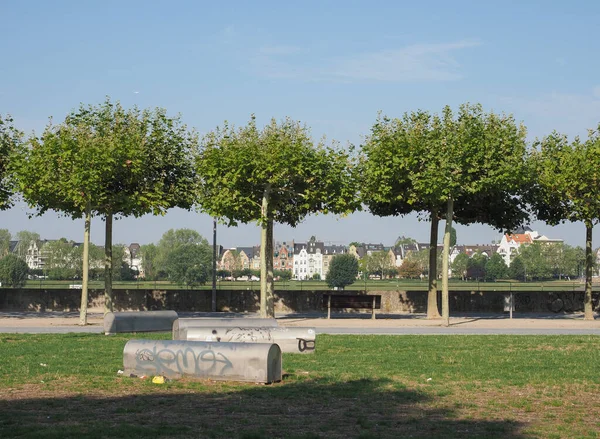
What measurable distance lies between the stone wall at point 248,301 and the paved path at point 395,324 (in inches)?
63.5

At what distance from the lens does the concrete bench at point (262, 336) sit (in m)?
17.0

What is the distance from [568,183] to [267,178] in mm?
12080

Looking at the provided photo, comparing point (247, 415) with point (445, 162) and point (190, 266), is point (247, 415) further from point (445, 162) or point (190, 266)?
point (190, 266)

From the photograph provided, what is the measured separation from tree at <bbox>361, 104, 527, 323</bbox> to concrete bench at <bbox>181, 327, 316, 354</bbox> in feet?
41.5

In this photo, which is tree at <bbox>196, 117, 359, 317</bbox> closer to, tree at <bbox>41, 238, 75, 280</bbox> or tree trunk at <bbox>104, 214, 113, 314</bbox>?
tree trunk at <bbox>104, 214, 113, 314</bbox>

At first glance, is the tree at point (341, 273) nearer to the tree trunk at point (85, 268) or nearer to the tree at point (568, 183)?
the tree at point (568, 183)

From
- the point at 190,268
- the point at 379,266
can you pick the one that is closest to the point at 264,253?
the point at 190,268

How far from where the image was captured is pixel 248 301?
1515 inches

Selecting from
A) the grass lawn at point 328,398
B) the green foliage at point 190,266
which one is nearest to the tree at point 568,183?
the grass lawn at point 328,398

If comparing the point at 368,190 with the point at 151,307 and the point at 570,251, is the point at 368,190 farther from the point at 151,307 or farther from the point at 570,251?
the point at 570,251

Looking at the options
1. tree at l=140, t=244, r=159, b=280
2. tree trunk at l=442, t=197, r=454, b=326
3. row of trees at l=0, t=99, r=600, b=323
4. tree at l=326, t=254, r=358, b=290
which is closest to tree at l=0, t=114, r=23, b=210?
row of trees at l=0, t=99, r=600, b=323

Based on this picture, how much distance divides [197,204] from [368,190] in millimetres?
6864

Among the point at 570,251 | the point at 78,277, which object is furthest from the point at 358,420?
the point at 570,251

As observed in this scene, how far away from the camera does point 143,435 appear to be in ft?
30.5
